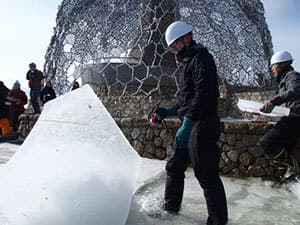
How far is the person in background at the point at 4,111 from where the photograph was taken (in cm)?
711

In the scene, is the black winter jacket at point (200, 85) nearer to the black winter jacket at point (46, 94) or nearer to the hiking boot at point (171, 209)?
the hiking boot at point (171, 209)

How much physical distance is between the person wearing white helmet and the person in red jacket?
5.60m

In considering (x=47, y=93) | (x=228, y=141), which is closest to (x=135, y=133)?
(x=228, y=141)

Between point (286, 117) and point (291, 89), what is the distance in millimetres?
364

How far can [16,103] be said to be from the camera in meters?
7.57

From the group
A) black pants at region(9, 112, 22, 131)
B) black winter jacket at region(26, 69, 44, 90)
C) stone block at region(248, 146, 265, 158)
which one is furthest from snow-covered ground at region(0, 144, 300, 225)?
black winter jacket at region(26, 69, 44, 90)

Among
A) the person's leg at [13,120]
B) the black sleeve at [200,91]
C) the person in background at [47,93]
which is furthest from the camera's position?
the person in background at [47,93]

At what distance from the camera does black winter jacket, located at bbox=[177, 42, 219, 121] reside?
2502 millimetres

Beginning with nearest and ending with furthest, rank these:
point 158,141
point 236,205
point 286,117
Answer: point 236,205 < point 286,117 < point 158,141

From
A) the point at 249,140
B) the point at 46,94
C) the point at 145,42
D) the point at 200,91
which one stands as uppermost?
the point at 145,42

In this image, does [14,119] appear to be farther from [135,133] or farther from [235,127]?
[235,127]

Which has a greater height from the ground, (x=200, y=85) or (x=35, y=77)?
(x=35, y=77)

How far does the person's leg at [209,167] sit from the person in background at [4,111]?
535 cm

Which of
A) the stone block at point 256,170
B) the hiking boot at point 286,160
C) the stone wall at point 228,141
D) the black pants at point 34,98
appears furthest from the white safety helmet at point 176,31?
the black pants at point 34,98
